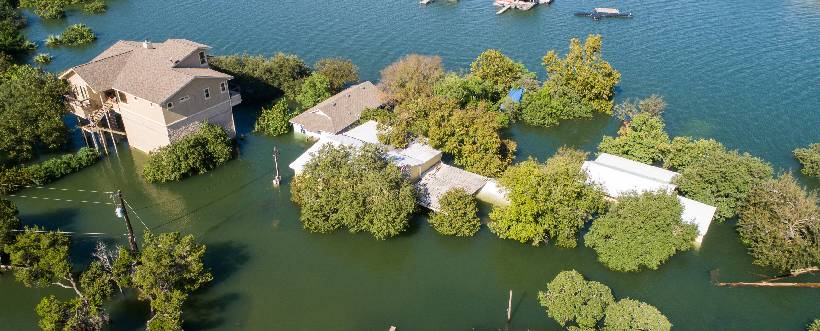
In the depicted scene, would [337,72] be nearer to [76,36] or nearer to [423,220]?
[423,220]

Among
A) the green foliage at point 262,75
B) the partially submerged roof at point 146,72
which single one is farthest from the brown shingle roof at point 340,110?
the partially submerged roof at point 146,72

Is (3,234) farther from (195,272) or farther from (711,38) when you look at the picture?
(711,38)

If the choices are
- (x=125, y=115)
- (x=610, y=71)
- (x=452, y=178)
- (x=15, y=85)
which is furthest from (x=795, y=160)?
(x=15, y=85)

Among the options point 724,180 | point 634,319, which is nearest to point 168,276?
point 634,319

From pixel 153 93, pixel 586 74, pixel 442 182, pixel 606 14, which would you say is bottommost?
pixel 442 182

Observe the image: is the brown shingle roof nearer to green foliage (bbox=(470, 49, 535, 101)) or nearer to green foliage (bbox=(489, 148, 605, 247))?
green foliage (bbox=(470, 49, 535, 101))

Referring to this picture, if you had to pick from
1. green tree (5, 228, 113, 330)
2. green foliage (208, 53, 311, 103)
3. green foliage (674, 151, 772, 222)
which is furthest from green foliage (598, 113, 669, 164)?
green tree (5, 228, 113, 330)

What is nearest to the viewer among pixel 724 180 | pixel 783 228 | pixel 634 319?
pixel 634 319
